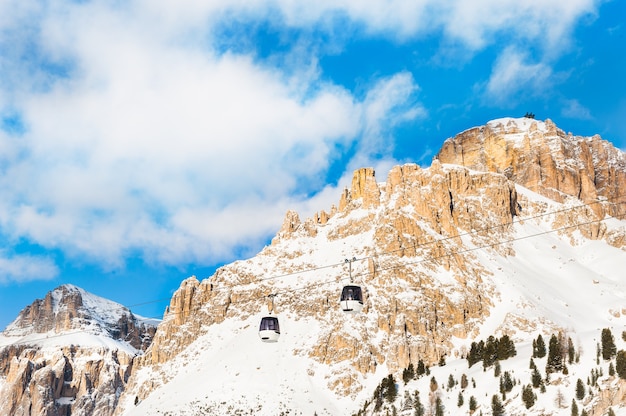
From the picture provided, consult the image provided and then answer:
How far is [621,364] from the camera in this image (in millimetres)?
111375

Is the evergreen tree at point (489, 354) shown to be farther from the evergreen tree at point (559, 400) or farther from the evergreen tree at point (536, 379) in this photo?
the evergreen tree at point (559, 400)

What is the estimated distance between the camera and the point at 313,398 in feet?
596

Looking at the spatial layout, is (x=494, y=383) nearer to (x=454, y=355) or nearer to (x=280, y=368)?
(x=454, y=355)

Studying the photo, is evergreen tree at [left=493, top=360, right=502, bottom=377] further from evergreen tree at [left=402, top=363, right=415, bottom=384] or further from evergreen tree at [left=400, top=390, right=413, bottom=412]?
evergreen tree at [left=402, top=363, right=415, bottom=384]

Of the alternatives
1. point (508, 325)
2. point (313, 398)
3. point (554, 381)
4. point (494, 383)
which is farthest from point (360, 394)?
point (554, 381)

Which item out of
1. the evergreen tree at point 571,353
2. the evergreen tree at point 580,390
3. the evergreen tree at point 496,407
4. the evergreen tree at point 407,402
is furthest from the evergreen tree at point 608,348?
the evergreen tree at point 407,402

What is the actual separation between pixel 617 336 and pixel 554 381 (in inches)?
872

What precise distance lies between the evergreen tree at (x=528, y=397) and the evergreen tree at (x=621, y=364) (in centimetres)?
1505

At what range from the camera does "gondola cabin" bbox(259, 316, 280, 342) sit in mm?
79250

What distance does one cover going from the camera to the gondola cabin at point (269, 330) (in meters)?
79.2

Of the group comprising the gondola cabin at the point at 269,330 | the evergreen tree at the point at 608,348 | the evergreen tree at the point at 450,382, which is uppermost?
the evergreen tree at the point at 608,348

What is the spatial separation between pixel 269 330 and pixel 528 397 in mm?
61162

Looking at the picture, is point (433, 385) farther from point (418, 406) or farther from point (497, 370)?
point (497, 370)

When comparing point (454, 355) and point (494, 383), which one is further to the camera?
point (454, 355)
